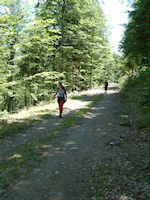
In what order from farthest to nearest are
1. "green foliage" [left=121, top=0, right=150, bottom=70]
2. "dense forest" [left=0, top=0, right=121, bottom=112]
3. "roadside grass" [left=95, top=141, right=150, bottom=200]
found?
"dense forest" [left=0, top=0, right=121, bottom=112]
"green foliage" [left=121, top=0, right=150, bottom=70]
"roadside grass" [left=95, top=141, right=150, bottom=200]

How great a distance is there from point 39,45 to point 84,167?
13.8 metres

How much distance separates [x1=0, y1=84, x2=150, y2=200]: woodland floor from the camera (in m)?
3.39

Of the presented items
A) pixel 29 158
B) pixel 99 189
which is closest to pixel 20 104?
pixel 29 158

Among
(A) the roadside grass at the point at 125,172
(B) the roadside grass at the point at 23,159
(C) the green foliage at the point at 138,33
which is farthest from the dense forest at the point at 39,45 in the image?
(A) the roadside grass at the point at 125,172

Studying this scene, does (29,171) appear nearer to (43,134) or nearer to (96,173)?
(96,173)

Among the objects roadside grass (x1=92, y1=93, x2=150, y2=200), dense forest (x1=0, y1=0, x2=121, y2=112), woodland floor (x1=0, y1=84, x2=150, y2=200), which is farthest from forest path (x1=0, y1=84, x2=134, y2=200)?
dense forest (x1=0, y1=0, x2=121, y2=112)

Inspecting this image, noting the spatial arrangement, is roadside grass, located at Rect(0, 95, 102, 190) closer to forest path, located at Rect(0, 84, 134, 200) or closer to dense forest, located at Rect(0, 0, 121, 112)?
forest path, located at Rect(0, 84, 134, 200)

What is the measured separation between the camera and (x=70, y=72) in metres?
25.1

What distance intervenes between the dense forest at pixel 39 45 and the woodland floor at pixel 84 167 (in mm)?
9876

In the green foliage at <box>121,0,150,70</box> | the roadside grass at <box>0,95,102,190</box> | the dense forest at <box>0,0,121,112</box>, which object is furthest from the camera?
the dense forest at <box>0,0,121,112</box>

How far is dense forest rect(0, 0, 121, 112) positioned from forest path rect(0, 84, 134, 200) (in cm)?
986

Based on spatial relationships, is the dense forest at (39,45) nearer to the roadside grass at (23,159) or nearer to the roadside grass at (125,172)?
the roadside grass at (23,159)

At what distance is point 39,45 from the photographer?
631 inches

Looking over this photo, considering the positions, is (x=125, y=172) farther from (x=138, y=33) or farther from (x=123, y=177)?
(x=138, y=33)
